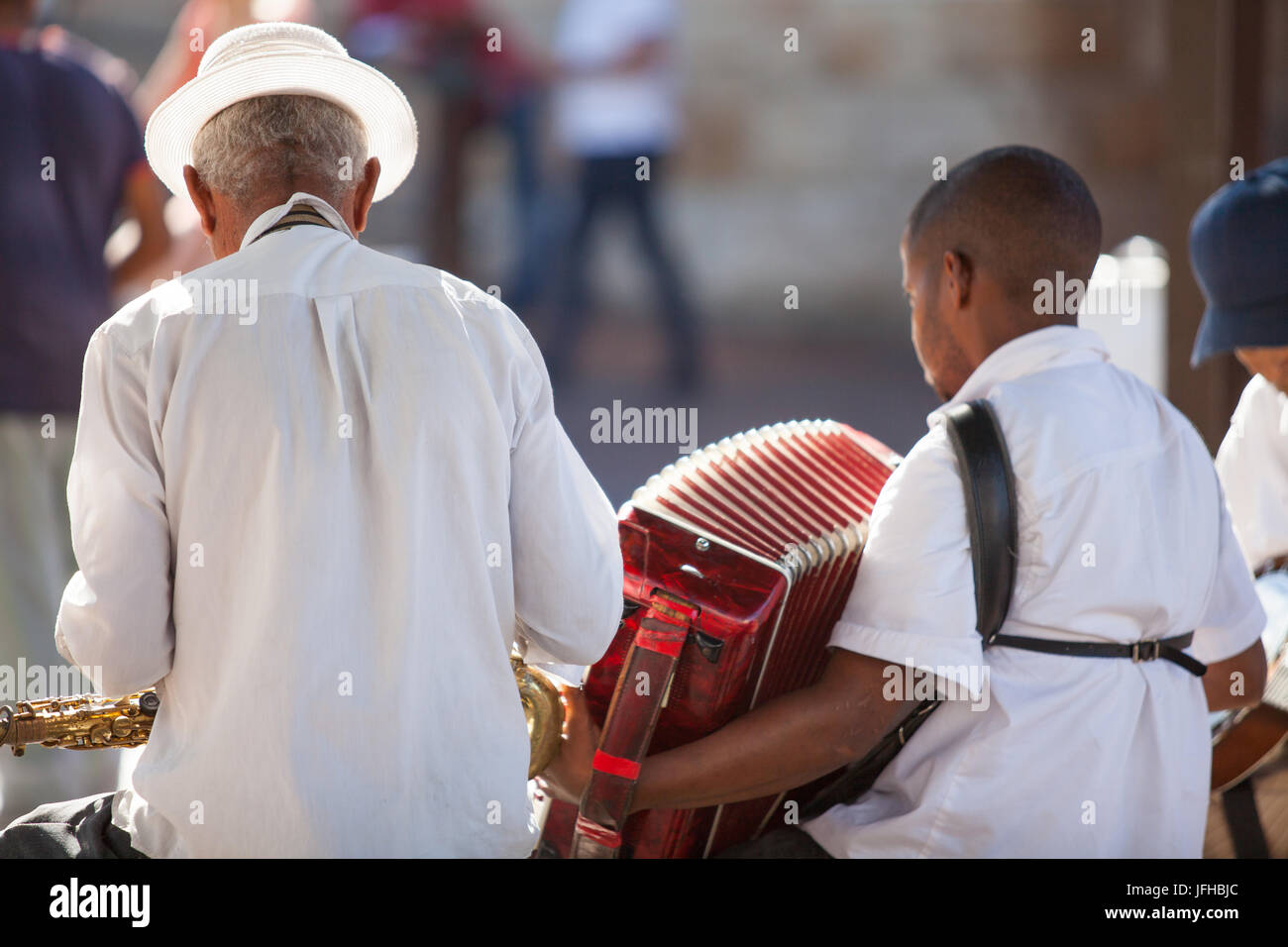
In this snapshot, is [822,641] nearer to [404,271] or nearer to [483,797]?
[483,797]

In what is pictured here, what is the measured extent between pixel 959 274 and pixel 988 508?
15.7 inches

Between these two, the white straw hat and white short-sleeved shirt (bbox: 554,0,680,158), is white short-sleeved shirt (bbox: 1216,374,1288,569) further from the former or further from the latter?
white short-sleeved shirt (bbox: 554,0,680,158)

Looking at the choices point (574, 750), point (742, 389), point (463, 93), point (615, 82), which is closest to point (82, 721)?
point (574, 750)

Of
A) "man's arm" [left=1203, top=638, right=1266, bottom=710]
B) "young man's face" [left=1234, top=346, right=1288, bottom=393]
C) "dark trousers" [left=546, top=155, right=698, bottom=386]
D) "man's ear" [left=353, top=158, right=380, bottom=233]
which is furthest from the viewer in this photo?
"dark trousers" [left=546, top=155, right=698, bottom=386]

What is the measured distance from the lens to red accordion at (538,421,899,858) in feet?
6.39

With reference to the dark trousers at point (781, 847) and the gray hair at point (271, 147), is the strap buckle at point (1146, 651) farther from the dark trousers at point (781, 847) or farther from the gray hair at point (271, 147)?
the gray hair at point (271, 147)

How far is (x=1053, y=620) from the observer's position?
6.38ft

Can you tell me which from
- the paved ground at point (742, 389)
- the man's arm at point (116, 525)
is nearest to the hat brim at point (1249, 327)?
the man's arm at point (116, 525)

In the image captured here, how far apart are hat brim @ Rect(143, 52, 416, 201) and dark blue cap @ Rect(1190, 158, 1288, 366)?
5.19 ft

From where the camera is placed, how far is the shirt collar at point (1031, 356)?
2.04 meters

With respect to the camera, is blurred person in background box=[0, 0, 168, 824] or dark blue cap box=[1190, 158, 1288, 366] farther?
blurred person in background box=[0, 0, 168, 824]

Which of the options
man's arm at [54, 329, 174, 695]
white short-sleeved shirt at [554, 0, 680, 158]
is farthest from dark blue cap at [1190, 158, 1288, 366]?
white short-sleeved shirt at [554, 0, 680, 158]

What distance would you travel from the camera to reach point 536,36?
29.7 ft
